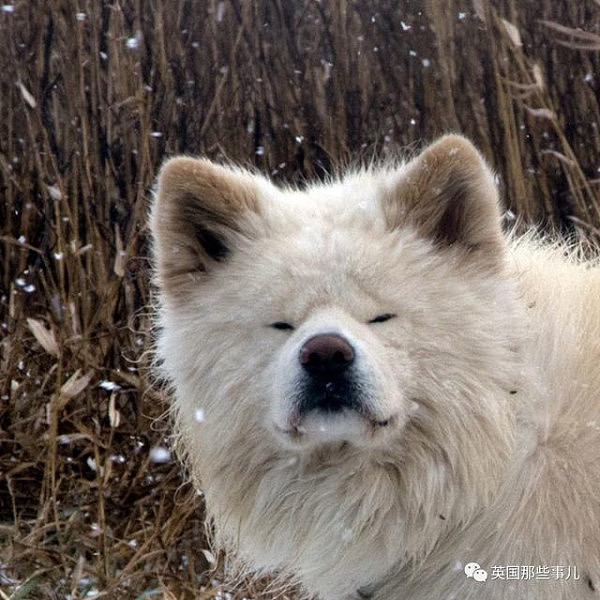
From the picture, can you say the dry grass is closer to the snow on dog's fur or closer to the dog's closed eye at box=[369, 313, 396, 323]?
the snow on dog's fur

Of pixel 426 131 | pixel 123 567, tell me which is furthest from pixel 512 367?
pixel 426 131

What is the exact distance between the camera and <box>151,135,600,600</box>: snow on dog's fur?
320 cm

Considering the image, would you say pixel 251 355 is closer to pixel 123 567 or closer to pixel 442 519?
pixel 442 519

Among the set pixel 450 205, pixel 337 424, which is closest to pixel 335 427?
pixel 337 424

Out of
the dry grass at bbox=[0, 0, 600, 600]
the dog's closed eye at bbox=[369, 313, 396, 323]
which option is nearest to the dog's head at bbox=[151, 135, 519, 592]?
the dog's closed eye at bbox=[369, 313, 396, 323]

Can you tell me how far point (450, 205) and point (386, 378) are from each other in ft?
2.15

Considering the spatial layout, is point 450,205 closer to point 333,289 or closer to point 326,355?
point 333,289

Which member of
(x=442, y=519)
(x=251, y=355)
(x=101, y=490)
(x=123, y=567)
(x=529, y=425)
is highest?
(x=251, y=355)

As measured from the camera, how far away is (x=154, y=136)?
5590 millimetres

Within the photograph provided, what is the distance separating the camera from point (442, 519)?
3.40 metres

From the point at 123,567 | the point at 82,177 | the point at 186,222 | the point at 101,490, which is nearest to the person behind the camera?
the point at 186,222

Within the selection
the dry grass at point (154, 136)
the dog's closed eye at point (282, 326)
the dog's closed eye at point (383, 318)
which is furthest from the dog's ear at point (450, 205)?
the dry grass at point (154, 136)

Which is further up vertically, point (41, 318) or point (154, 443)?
point (41, 318)

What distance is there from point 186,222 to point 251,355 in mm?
519
